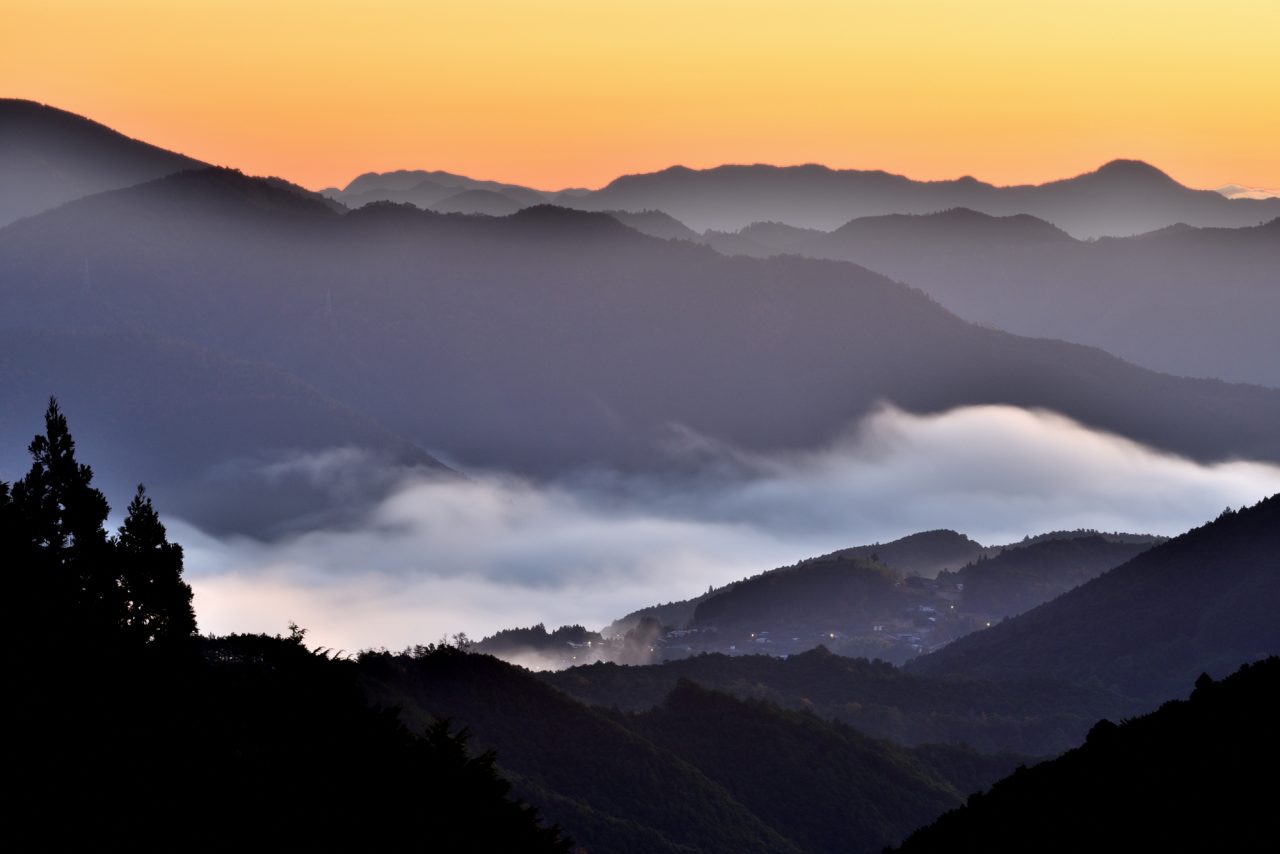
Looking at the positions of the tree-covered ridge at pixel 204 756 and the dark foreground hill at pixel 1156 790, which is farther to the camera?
the dark foreground hill at pixel 1156 790

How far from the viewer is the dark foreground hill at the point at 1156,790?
64125mm

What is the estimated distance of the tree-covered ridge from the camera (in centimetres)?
6072

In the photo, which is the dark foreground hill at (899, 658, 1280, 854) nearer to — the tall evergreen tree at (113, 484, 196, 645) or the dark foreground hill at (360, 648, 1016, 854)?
the tall evergreen tree at (113, 484, 196, 645)

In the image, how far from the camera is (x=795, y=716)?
7008 inches

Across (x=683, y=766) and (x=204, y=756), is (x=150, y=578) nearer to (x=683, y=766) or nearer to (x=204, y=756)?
(x=204, y=756)

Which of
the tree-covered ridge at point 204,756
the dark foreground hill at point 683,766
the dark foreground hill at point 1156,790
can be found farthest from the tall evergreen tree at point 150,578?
the dark foreground hill at point 1156,790

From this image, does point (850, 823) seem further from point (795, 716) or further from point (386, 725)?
point (386, 725)

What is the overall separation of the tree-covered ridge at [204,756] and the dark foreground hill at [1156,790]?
2068 centimetres

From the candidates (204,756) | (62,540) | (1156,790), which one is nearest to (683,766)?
(62,540)

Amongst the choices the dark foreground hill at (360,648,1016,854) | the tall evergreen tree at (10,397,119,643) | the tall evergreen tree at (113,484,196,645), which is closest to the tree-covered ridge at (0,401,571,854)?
the tall evergreen tree at (10,397,119,643)

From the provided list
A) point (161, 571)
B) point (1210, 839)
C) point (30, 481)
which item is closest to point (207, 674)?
point (161, 571)

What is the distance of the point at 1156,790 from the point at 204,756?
38.0 meters

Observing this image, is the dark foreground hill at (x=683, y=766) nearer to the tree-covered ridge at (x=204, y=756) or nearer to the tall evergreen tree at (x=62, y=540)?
the tall evergreen tree at (x=62, y=540)

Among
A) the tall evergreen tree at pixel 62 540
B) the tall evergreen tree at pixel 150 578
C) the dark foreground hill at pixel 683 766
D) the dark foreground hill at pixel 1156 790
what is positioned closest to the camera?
the dark foreground hill at pixel 1156 790
